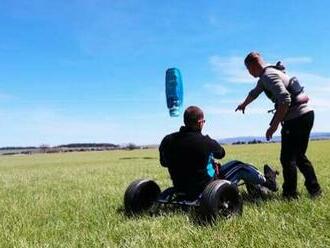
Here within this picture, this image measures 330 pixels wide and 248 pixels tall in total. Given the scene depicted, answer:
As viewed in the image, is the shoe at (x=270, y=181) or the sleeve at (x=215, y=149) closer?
the sleeve at (x=215, y=149)

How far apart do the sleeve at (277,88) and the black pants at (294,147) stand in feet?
1.86

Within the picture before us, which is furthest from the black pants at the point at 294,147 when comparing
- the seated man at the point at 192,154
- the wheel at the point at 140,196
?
the wheel at the point at 140,196

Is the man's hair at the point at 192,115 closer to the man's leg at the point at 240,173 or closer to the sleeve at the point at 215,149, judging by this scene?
the sleeve at the point at 215,149

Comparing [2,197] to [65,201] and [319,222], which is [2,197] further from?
[319,222]

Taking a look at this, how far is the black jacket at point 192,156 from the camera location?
751 cm

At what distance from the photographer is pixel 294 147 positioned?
857cm

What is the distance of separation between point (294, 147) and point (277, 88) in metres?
1.07

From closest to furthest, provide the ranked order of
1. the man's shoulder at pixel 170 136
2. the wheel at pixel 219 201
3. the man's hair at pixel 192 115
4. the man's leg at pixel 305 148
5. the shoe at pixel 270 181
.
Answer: the wheel at pixel 219 201
the man's hair at pixel 192 115
the man's shoulder at pixel 170 136
the man's leg at pixel 305 148
the shoe at pixel 270 181

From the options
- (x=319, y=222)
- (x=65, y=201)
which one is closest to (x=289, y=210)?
(x=319, y=222)

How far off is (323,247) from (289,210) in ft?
7.04

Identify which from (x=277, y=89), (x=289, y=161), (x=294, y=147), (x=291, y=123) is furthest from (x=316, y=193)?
(x=277, y=89)

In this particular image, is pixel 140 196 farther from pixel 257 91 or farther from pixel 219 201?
pixel 257 91

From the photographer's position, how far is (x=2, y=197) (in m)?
12.1

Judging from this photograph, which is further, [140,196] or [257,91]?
[257,91]
